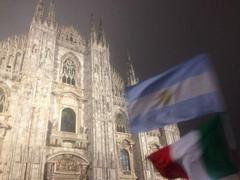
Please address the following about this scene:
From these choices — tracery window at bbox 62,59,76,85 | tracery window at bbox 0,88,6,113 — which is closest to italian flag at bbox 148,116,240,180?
tracery window at bbox 0,88,6,113

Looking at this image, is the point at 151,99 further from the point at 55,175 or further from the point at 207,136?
the point at 55,175

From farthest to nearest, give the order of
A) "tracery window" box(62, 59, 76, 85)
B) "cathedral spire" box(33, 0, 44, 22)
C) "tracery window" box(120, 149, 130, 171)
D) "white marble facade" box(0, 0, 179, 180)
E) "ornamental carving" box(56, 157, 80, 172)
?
1. "tracery window" box(62, 59, 76, 85)
2. "cathedral spire" box(33, 0, 44, 22)
3. "tracery window" box(120, 149, 130, 171)
4. "ornamental carving" box(56, 157, 80, 172)
5. "white marble facade" box(0, 0, 179, 180)

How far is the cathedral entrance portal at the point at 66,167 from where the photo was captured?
1850cm

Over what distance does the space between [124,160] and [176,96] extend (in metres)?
18.8

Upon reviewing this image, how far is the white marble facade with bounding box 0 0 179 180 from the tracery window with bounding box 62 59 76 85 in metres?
0.11

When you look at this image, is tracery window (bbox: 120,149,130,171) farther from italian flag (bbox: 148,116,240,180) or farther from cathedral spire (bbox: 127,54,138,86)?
italian flag (bbox: 148,116,240,180)

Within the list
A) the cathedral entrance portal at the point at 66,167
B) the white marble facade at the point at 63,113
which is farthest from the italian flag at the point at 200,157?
the cathedral entrance portal at the point at 66,167

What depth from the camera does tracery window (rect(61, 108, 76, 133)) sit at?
72.1 ft

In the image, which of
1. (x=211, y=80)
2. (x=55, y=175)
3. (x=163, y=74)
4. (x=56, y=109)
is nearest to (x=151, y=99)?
(x=163, y=74)

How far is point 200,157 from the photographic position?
5.41 m

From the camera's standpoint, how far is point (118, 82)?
28609 millimetres

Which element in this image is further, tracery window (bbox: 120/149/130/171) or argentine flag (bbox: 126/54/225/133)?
tracery window (bbox: 120/149/130/171)

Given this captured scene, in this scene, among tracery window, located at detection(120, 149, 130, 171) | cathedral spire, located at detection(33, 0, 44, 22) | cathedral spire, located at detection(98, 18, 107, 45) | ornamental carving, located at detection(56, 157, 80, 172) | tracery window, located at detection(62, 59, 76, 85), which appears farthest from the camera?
cathedral spire, located at detection(98, 18, 107, 45)

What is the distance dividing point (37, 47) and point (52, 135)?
8657 mm
